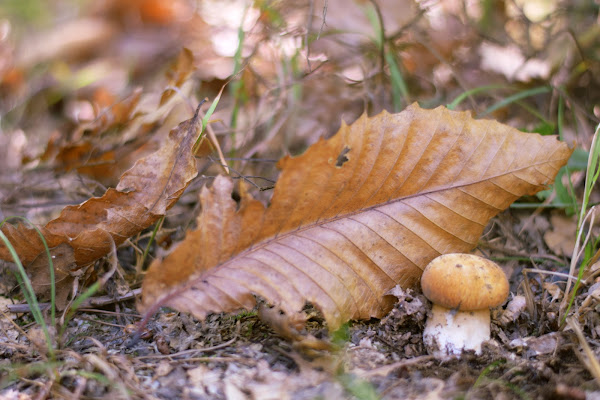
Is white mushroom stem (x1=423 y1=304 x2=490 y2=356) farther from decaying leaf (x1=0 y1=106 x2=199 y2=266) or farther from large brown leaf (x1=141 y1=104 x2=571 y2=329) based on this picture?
decaying leaf (x1=0 y1=106 x2=199 y2=266)

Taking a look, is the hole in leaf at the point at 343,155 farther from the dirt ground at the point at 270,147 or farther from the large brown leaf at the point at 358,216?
the dirt ground at the point at 270,147

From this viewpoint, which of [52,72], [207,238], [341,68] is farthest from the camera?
[52,72]

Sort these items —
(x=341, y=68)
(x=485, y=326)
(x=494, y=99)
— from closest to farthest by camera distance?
(x=485, y=326)
(x=494, y=99)
(x=341, y=68)

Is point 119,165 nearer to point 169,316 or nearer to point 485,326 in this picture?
point 169,316

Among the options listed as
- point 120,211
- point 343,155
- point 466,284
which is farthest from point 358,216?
point 120,211

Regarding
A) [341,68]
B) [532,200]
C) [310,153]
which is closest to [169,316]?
[310,153]

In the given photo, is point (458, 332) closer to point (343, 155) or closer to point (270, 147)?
point (343, 155)
